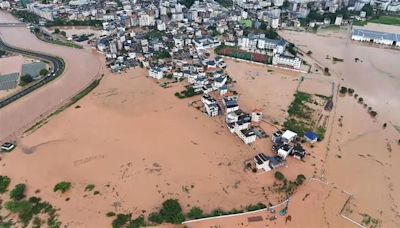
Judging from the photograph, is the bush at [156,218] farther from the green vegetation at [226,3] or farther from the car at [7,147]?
the green vegetation at [226,3]

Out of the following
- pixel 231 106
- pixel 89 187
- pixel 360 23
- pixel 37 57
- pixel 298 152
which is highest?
pixel 360 23

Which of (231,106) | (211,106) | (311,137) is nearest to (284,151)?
(311,137)

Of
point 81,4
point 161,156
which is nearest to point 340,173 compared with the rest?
point 161,156

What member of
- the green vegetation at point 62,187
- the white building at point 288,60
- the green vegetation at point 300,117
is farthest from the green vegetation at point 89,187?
the white building at point 288,60

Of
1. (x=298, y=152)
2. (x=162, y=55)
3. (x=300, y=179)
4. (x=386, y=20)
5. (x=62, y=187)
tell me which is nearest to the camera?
(x=62, y=187)

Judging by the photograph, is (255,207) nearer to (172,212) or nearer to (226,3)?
(172,212)

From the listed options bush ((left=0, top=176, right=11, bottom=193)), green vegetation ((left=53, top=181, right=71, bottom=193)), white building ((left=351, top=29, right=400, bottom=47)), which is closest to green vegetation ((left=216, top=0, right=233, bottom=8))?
white building ((left=351, top=29, right=400, bottom=47))

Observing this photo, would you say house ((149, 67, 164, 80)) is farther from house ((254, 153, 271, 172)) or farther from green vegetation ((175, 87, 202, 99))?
house ((254, 153, 271, 172))
